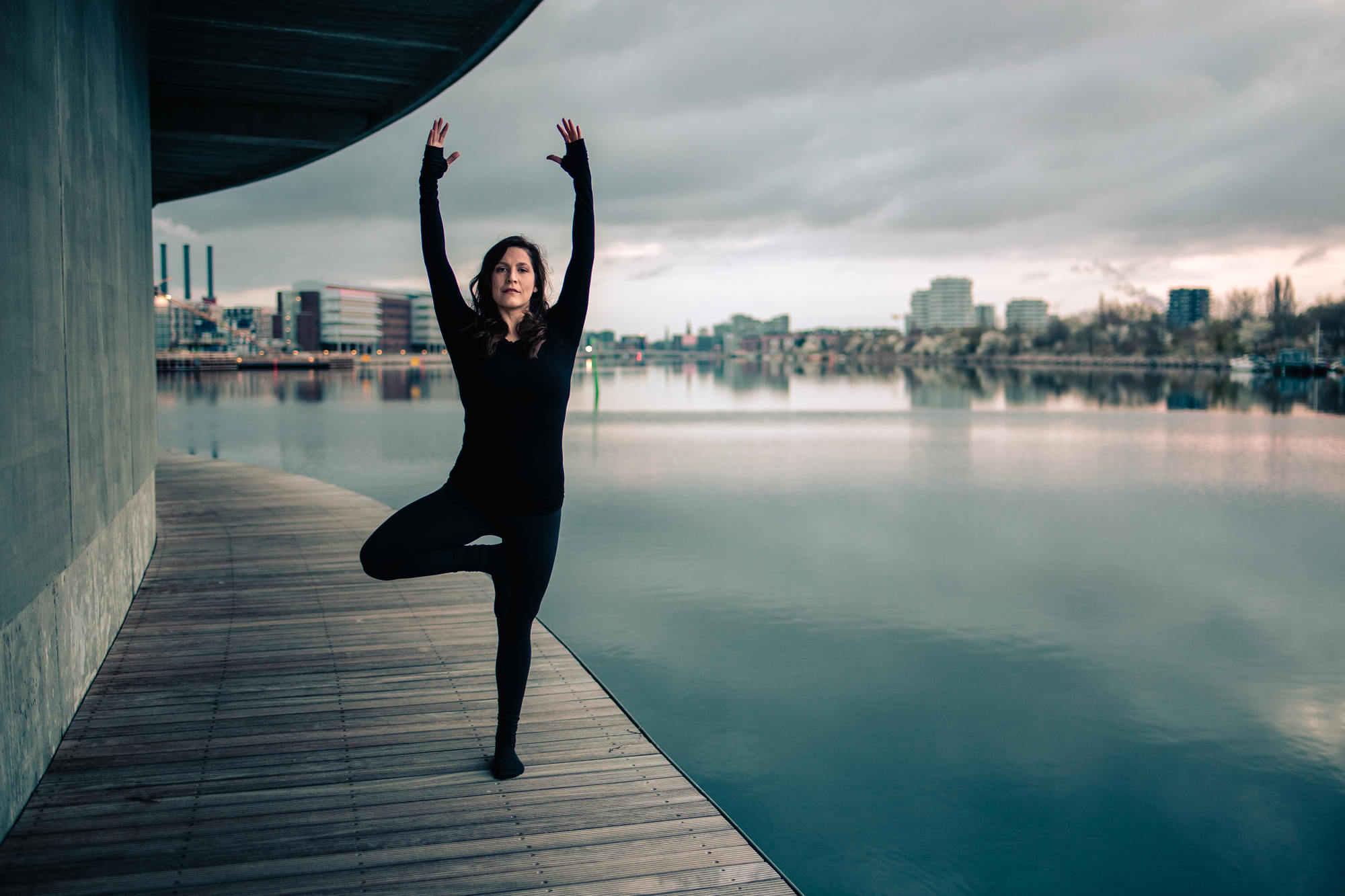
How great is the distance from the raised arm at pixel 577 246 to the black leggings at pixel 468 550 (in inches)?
26.3

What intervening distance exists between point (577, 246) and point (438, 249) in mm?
474

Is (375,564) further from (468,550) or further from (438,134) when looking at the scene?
(438,134)

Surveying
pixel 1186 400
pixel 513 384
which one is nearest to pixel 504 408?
pixel 513 384

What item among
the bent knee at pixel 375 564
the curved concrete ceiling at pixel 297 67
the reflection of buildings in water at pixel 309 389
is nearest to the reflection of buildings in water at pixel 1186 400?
the curved concrete ceiling at pixel 297 67

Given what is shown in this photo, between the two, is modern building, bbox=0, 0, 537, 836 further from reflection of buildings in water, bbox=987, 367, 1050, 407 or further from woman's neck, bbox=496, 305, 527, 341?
reflection of buildings in water, bbox=987, 367, 1050, 407

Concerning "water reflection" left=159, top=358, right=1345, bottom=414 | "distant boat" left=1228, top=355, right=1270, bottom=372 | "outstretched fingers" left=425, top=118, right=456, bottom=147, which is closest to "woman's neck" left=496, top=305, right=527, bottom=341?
"outstretched fingers" left=425, top=118, right=456, bottom=147

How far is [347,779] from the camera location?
359cm

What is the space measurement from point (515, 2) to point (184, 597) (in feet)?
15.7

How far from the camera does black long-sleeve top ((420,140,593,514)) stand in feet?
10.1

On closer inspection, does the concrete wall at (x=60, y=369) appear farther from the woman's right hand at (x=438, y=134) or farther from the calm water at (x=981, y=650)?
the calm water at (x=981, y=650)

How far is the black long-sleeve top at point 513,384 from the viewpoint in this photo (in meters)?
3.07

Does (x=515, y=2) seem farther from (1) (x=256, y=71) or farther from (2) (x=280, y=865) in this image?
(2) (x=280, y=865)

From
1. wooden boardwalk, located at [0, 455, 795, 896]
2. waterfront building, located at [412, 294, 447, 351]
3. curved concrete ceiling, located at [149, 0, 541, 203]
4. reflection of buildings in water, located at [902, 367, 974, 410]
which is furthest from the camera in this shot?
waterfront building, located at [412, 294, 447, 351]

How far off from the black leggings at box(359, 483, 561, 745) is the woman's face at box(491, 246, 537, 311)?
67 cm
